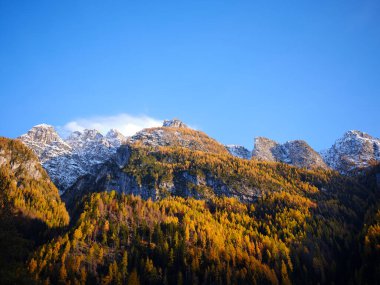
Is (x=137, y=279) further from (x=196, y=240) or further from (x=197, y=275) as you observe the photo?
(x=196, y=240)

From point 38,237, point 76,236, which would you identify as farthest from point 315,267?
point 38,237

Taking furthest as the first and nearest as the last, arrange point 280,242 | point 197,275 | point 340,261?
point 280,242
point 340,261
point 197,275

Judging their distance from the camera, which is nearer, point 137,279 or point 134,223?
point 137,279

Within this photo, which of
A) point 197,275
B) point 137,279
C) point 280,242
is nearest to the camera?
point 137,279

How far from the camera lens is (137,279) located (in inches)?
5399

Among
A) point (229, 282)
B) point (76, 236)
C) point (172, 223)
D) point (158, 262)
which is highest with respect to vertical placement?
point (172, 223)

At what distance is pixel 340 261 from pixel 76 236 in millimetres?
138997

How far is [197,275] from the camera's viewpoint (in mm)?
153625

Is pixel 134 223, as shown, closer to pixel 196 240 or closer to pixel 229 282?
pixel 196 240

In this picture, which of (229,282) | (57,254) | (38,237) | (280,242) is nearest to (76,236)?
(57,254)

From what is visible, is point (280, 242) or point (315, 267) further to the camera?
point (280, 242)

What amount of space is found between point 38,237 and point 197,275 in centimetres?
10227

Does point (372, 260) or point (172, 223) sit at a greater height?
point (172, 223)

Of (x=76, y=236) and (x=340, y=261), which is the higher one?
(x=76, y=236)
